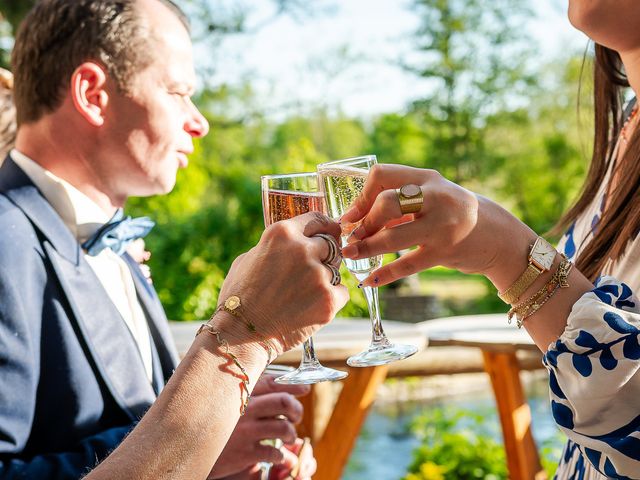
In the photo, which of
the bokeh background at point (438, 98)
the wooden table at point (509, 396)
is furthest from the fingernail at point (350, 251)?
the bokeh background at point (438, 98)

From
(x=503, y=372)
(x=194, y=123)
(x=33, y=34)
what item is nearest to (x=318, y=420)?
(x=503, y=372)

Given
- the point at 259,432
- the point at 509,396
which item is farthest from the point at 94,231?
the point at 509,396

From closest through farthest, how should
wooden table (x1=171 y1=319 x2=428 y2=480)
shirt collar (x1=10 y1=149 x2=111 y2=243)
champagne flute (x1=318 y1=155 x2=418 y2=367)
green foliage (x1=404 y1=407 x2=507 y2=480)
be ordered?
1. champagne flute (x1=318 y1=155 x2=418 y2=367)
2. shirt collar (x1=10 y1=149 x2=111 y2=243)
3. wooden table (x1=171 y1=319 x2=428 y2=480)
4. green foliage (x1=404 y1=407 x2=507 y2=480)

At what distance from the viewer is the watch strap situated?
4.05 ft

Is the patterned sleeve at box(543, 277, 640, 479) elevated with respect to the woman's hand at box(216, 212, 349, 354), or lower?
lower

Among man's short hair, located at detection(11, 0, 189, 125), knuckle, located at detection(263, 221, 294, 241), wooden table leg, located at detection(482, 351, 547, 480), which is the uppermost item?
man's short hair, located at detection(11, 0, 189, 125)

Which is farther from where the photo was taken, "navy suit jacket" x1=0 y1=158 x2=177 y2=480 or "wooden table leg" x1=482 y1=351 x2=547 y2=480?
"wooden table leg" x1=482 y1=351 x2=547 y2=480

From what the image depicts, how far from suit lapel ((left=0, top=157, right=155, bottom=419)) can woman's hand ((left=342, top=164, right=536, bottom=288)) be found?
705mm

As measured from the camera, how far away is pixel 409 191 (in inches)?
43.6

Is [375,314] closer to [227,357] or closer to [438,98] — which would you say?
[227,357]

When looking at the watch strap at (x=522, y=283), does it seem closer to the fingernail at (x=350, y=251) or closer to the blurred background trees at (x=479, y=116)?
the fingernail at (x=350, y=251)

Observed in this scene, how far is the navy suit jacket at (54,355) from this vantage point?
149 cm

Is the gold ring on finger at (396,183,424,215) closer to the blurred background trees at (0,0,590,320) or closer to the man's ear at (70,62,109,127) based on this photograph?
the man's ear at (70,62,109,127)

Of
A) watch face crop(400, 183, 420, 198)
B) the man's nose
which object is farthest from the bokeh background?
watch face crop(400, 183, 420, 198)
